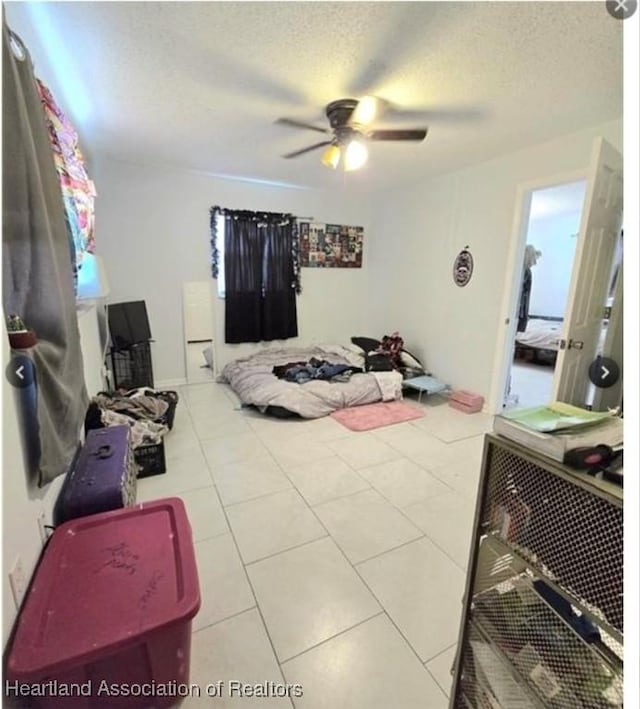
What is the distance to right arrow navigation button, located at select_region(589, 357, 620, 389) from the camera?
2141 mm

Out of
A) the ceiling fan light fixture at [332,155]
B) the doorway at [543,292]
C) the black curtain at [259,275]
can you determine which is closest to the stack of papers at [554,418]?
the ceiling fan light fixture at [332,155]

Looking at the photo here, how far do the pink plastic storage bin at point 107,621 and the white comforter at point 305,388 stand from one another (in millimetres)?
2061

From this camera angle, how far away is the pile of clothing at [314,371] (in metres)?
3.74

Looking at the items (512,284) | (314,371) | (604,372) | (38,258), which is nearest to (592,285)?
(604,372)

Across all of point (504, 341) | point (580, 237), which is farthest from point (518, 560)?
point (504, 341)

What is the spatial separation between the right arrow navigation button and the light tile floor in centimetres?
95

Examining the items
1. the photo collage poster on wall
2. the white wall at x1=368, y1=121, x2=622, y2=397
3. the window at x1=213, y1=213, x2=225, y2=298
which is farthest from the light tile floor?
the photo collage poster on wall

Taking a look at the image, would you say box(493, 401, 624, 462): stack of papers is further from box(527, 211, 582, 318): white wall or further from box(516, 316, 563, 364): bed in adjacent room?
box(527, 211, 582, 318): white wall

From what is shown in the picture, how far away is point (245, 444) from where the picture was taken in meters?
2.86

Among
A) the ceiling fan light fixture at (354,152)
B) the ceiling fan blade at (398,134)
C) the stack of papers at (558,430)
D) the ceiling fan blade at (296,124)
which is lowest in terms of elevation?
the stack of papers at (558,430)

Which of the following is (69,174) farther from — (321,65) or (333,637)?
(333,637)

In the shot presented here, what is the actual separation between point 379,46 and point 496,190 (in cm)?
215

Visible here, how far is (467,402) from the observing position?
3.61 m

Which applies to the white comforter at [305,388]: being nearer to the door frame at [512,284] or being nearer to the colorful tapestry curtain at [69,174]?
the door frame at [512,284]
